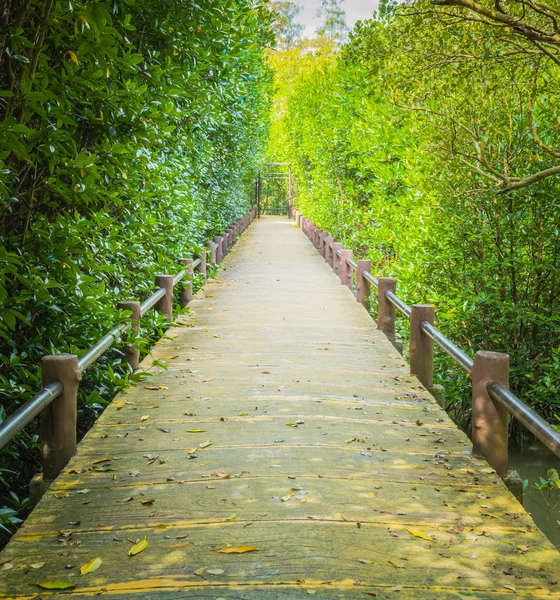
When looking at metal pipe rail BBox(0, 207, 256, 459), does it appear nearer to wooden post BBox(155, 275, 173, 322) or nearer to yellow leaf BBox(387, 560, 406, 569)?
wooden post BBox(155, 275, 173, 322)

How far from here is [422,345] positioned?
6047 millimetres

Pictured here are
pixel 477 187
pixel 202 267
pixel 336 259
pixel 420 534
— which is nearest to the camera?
pixel 420 534

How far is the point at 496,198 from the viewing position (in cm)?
731

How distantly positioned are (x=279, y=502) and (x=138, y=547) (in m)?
0.81

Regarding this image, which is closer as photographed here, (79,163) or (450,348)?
(79,163)

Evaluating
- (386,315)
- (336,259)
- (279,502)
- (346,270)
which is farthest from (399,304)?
(336,259)

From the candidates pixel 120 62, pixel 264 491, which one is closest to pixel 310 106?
pixel 120 62

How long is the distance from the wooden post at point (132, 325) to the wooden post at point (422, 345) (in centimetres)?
249

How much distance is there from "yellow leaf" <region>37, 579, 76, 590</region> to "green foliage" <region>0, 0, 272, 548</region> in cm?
64

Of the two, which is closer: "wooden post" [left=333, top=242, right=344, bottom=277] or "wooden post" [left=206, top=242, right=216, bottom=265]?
"wooden post" [left=206, top=242, right=216, bottom=265]

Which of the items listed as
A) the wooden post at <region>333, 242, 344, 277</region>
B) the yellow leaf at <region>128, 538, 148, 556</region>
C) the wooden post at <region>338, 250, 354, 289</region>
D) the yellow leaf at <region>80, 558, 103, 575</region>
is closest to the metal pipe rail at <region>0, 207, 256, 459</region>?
the yellow leaf at <region>80, 558, 103, 575</region>

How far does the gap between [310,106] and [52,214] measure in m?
21.0

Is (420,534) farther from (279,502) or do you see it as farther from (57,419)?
(57,419)

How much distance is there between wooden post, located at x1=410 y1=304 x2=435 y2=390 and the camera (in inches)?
233
